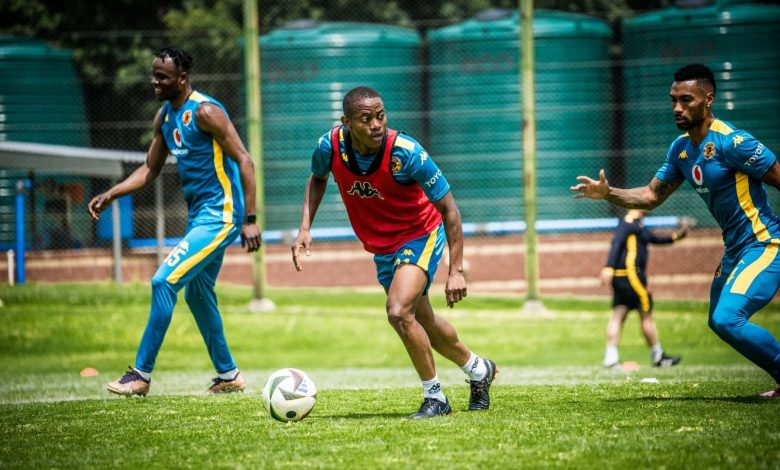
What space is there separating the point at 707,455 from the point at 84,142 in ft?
60.9

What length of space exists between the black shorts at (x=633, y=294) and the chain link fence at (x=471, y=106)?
7954mm

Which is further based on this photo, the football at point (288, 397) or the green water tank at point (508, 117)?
the green water tank at point (508, 117)

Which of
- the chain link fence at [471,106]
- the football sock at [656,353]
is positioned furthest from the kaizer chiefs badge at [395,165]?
the chain link fence at [471,106]

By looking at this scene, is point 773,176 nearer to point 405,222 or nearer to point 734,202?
point 734,202

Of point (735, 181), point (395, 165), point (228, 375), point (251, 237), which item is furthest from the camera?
point (228, 375)

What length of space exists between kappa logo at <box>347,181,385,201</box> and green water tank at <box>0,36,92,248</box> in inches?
612

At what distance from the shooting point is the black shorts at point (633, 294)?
13055 mm

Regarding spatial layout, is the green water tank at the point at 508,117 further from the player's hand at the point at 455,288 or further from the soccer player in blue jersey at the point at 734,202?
the player's hand at the point at 455,288

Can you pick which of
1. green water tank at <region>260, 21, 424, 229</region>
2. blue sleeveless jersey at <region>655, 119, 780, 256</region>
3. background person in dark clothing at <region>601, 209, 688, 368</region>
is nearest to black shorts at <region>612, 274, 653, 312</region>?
background person in dark clothing at <region>601, 209, 688, 368</region>

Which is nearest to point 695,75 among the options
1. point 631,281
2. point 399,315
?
point 399,315

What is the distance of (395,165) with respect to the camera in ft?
21.9

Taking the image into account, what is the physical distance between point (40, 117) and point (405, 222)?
17.1 metres

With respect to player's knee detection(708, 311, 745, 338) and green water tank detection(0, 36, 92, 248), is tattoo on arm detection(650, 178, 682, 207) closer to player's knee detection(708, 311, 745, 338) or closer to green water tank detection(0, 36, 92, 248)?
player's knee detection(708, 311, 745, 338)

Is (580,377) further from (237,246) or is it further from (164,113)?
(237,246)
